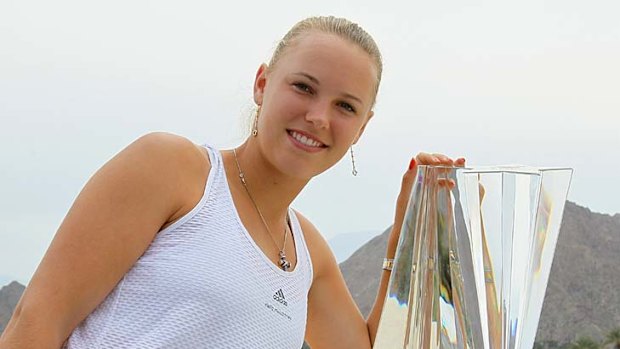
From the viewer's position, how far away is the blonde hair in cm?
135

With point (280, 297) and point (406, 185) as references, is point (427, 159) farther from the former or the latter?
point (280, 297)

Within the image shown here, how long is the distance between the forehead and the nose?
0.04 meters

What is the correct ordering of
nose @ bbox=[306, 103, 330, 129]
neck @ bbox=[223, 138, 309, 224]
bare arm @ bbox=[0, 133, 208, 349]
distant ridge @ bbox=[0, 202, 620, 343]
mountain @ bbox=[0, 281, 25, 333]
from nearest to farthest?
bare arm @ bbox=[0, 133, 208, 349] < nose @ bbox=[306, 103, 330, 129] < neck @ bbox=[223, 138, 309, 224] < mountain @ bbox=[0, 281, 25, 333] < distant ridge @ bbox=[0, 202, 620, 343]

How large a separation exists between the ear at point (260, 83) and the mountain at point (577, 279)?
15.4 m

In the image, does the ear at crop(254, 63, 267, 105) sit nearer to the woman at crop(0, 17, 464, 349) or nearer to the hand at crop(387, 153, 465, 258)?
the woman at crop(0, 17, 464, 349)

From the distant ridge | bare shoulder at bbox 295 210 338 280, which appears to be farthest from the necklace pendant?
the distant ridge

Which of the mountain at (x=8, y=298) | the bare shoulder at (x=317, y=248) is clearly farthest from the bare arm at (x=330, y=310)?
the mountain at (x=8, y=298)

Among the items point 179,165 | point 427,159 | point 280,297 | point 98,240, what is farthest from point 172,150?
point 427,159

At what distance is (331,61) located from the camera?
1.30 m

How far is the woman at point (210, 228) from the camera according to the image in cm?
115

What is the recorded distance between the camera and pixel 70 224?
3.76ft

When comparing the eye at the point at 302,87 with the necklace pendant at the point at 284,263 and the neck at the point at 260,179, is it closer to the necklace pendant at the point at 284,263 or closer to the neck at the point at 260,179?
the neck at the point at 260,179

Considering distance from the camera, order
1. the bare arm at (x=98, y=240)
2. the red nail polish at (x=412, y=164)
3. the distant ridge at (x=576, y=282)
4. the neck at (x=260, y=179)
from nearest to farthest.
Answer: the bare arm at (x=98, y=240)
the neck at (x=260, y=179)
the red nail polish at (x=412, y=164)
the distant ridge at (x=576, y=282)

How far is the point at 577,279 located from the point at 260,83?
18.4 m
